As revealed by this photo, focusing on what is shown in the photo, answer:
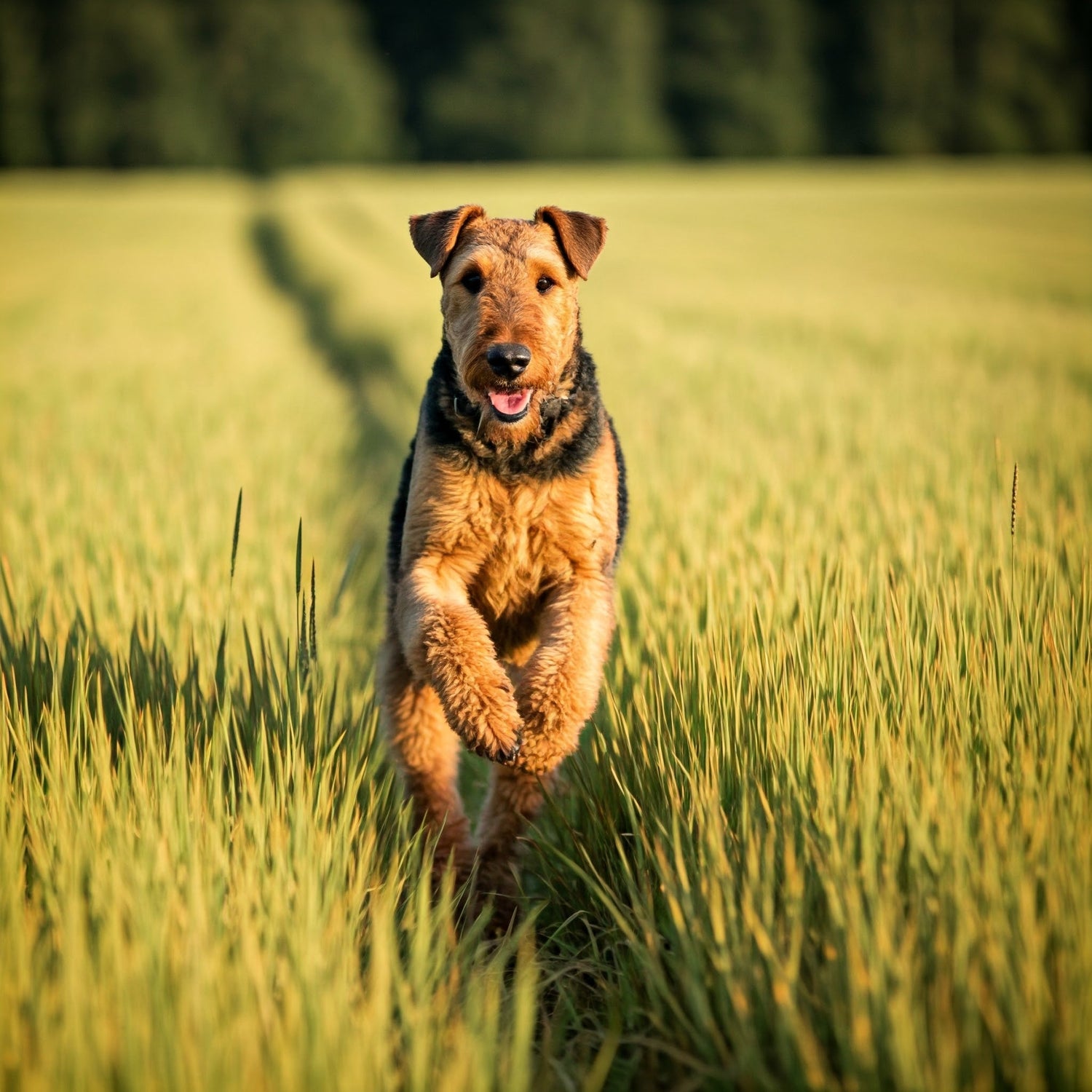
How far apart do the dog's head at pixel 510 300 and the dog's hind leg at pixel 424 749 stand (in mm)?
747

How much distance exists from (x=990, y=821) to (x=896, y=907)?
0.82 ft

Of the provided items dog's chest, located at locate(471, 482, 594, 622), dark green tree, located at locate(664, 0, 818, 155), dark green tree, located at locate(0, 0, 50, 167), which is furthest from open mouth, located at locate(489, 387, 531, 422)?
dark green tree, located at locate(0, 0, 50, 167)

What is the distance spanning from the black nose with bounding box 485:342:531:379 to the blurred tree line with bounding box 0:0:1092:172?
47415 millimetres

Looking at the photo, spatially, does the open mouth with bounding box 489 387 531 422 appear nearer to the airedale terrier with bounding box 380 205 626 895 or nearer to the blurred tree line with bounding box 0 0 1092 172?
the airedale terrier with bounding box 380 205 626 895

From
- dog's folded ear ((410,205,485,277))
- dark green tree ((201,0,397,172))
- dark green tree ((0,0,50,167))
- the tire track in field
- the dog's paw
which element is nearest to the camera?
the dog's paw

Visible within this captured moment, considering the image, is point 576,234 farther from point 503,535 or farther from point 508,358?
point 503,535

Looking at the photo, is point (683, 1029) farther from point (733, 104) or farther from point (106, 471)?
point (733, 104)

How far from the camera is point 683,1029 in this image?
1.95 m

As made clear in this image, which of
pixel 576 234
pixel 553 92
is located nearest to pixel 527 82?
pixel 553 92

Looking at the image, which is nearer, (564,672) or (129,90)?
(564,672)

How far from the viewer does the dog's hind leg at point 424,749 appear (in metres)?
2.88

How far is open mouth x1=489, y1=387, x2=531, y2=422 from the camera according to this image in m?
2.60

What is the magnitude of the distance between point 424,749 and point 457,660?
62cm

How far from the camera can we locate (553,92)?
49.0 metres
